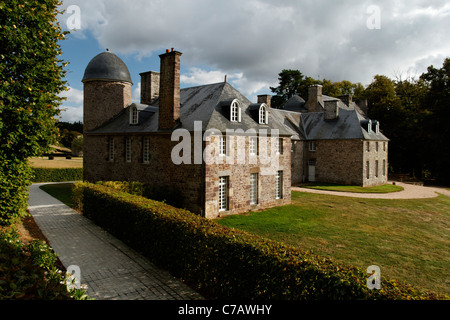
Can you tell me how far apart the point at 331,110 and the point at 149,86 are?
69.1 ft

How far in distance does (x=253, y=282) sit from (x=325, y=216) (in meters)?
12.8

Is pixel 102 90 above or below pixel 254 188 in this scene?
above

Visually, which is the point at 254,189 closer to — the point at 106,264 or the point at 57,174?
the point at 106,264

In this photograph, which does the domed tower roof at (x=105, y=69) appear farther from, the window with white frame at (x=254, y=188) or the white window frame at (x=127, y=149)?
the window with white frame at (x=254, y=188)

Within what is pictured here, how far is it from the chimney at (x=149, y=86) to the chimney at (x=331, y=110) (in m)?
20.2

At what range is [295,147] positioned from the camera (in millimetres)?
34125

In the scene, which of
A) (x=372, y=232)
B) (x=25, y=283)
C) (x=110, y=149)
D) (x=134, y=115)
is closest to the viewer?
(x=25, y=283)

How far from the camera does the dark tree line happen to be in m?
37.3

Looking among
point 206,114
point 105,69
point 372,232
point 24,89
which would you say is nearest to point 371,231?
point 372,232

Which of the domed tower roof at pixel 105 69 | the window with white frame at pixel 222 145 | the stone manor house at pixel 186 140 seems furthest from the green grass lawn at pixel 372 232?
the domed tower roof at pixel 105 69

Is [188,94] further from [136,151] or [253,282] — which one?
[253,282]

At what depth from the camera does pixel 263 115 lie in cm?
1998

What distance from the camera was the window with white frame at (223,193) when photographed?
57.4ft
